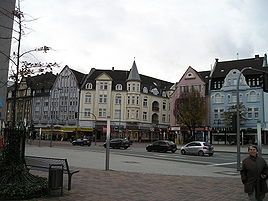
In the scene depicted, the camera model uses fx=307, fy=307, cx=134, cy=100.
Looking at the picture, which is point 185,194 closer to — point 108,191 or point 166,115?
point 108,191

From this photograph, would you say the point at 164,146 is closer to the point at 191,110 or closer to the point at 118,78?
the point at 191,110

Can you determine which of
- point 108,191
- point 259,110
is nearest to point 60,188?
point 108,191

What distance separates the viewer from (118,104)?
72.1m

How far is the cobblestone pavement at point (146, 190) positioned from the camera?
857 cm

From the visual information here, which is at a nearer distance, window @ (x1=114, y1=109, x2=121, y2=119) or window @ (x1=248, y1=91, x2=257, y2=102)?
window @ (x1=248, y1=91, x2=257, y2=102)

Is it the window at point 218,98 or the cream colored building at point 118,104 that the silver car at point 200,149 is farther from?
the cream colored building at point 118,104

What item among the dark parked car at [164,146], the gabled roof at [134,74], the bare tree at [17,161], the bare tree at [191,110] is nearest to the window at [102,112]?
the gabled roof at [134,74]

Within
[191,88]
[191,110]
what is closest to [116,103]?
[191,88]

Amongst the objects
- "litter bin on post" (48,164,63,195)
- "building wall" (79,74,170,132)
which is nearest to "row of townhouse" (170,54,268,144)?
"building wall" (79,74,170,132)

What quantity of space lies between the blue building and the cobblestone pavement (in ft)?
147

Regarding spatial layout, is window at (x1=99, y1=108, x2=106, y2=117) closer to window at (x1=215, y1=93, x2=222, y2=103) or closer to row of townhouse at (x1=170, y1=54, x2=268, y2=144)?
row of townhouse at (x1=170, y1=54, x2=268, y2=144)

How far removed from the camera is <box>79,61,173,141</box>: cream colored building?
70.6m

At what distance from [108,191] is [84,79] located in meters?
68.3

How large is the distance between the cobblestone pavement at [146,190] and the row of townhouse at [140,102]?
47.6m
